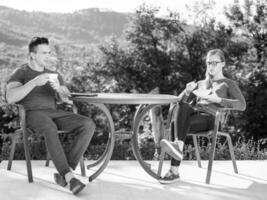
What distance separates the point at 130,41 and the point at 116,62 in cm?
108

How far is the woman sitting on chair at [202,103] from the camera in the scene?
3.25 m

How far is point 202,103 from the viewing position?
3.60 metres

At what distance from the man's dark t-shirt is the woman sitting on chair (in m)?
0.87

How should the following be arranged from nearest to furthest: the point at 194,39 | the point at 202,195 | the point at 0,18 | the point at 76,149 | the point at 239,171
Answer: the point at 202,195, the point at 76,149, the point at 239,171, the point at 194,39, the point at 0,18

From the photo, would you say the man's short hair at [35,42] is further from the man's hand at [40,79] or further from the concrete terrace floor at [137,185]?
the concrete terrace floor at [137,185]

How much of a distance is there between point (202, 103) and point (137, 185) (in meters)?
0.85

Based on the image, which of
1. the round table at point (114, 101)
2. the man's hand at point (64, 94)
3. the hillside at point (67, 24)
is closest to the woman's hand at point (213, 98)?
the round table at point (114, 101)

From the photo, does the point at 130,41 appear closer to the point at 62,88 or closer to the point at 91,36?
the point at 91,36

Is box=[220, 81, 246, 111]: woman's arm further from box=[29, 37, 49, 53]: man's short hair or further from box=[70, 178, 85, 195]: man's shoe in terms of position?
box=[29, 37, 49, 53]: man's short hair

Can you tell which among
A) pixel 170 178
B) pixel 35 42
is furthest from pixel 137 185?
pixel 35 42

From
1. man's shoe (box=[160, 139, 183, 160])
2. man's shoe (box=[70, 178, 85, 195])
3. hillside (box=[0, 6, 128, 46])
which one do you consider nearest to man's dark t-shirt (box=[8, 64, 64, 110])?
man's shoe (box=[70, 178, 85, 195])

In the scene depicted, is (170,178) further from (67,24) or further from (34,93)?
(67,24)

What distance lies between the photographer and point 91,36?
2472 cm

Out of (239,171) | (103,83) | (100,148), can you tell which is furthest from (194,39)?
(239,171)
